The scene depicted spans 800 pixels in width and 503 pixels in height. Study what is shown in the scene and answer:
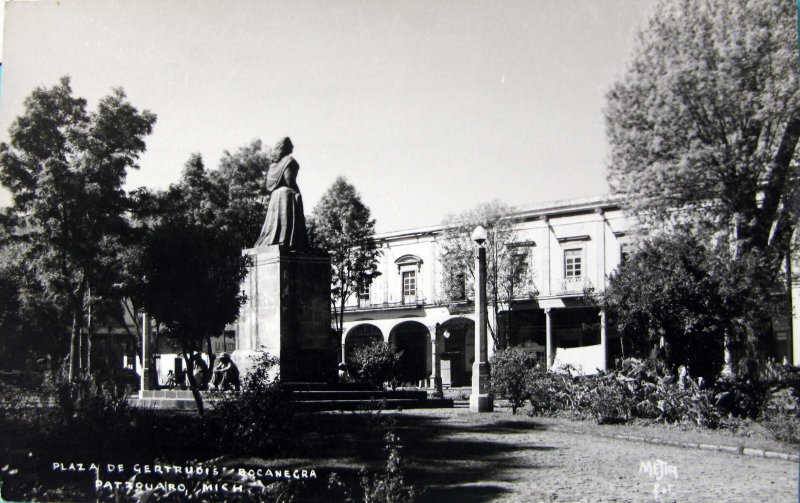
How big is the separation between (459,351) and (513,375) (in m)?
22.0

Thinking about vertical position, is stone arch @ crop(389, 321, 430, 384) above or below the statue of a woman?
below

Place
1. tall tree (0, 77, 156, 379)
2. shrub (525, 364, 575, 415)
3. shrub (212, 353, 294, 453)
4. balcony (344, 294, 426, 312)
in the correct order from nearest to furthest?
shrub (212, 353, 294, 453), shrub (525, 364, 575, 415), tall tree (0, 77, 156, 379), balcony (344, 294, 426, 312)

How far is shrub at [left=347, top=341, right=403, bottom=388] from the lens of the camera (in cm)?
2052

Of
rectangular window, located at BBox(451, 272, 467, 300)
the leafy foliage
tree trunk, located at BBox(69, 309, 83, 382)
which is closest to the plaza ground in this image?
the leafy foliage

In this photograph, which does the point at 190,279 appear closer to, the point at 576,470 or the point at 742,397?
the point at 576,470

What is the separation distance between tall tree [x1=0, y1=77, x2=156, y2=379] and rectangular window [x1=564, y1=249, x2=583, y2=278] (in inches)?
560

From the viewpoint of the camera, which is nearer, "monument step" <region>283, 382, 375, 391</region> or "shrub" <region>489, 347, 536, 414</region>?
"monument step" <region>283, 382, 375, 391</region>

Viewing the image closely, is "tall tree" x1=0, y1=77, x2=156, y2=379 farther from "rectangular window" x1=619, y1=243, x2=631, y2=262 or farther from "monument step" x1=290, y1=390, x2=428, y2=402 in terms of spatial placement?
"rectangular window" x1=619, y1=243, x2=631, y2=262

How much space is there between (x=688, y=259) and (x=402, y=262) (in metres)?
19.4

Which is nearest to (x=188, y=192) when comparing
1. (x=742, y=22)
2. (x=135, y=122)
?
(x=135, y=122)

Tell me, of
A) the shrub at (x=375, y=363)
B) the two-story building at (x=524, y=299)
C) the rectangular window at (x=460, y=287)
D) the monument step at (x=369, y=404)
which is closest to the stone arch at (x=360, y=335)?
the two-story building at (x=524, y=299)

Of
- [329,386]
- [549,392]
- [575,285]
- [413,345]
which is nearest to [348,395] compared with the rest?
[329,386]

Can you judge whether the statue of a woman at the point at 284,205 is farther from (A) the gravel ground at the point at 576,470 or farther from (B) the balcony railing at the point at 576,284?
(B) the balcony railing at the point at 576,284

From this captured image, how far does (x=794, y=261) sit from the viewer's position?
12.3m
